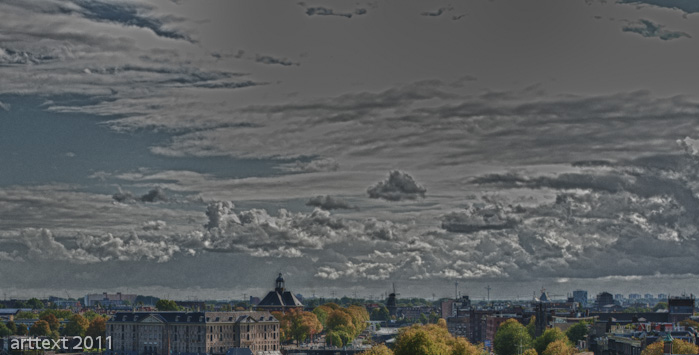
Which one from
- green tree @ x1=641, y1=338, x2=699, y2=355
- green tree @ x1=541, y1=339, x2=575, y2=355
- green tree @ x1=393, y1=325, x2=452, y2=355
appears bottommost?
green tree @ x1=541, y1=339, x2=575, y2=355

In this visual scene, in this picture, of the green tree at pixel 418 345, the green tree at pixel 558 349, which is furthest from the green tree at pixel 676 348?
the green tree at pixel 418 345

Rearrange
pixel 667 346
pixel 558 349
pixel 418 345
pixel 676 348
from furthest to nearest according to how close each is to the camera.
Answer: pixel 558 349 → pixel 676 348 → pixel 418 345 → pixel 667 346

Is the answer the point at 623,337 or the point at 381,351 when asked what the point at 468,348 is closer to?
the point at 381,351

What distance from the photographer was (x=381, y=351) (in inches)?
6718

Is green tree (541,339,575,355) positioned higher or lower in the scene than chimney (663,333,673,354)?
lower

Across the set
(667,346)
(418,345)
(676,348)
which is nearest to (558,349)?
(676,348)

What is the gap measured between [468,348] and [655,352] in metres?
27.7

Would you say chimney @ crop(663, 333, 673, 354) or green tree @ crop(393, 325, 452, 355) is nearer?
chimney @ crop(663, 333, 673, 354)

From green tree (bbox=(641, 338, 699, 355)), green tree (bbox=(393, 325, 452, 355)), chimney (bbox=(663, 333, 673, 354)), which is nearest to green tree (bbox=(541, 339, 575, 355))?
green tree (bbox=(641, 338, 699, 355))

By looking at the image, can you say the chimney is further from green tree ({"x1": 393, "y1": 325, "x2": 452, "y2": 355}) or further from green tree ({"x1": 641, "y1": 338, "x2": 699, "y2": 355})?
green tree ({"x1": 393, "y1": 325, "x2": 452, "y2": 355})

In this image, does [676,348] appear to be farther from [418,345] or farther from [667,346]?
[418,345]

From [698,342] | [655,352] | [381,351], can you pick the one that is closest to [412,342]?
[381,351]

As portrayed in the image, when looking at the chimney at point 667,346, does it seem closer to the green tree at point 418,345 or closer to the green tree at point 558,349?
the green tree at point 418,345

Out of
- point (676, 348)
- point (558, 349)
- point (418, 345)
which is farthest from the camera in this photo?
point (558, 349)
